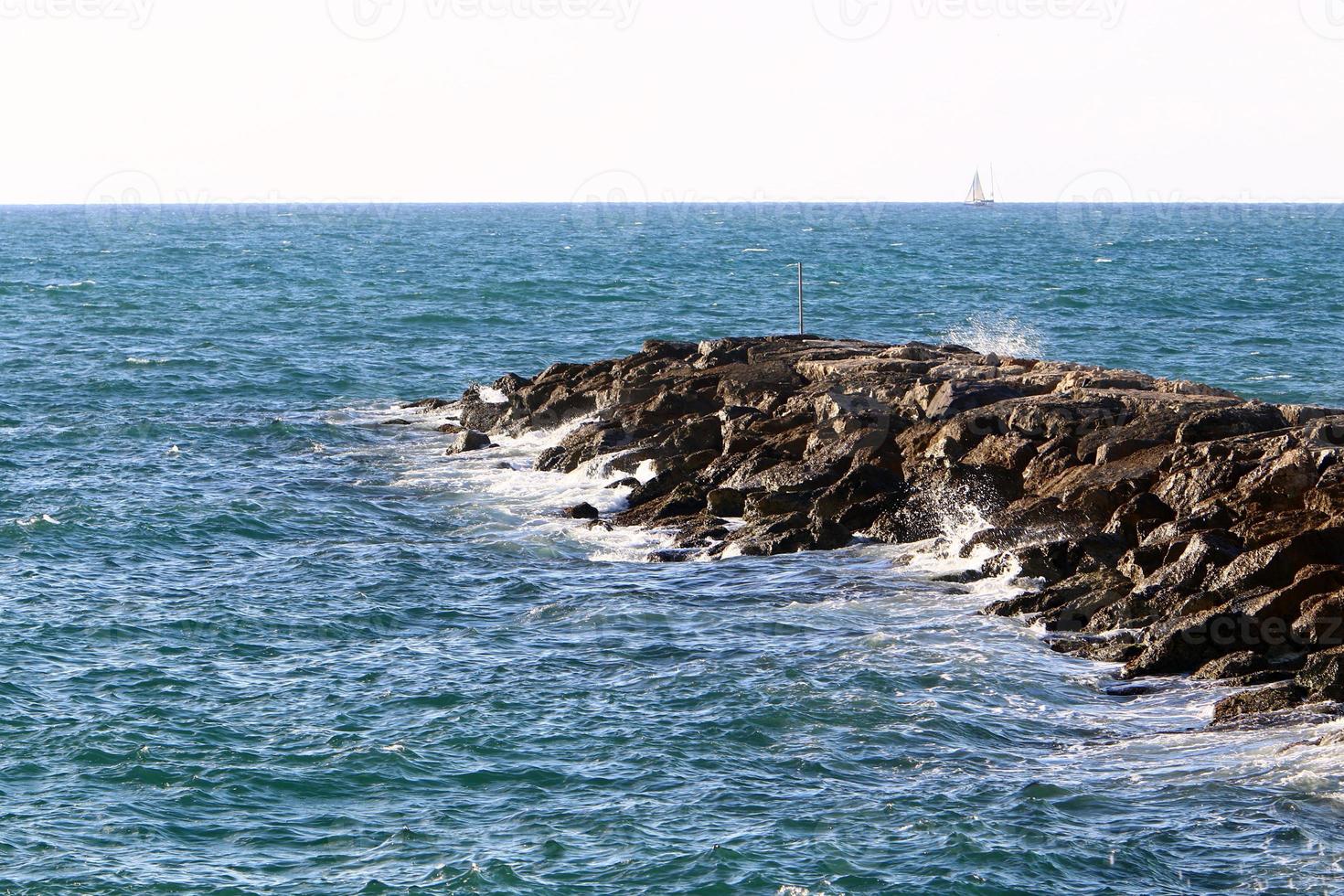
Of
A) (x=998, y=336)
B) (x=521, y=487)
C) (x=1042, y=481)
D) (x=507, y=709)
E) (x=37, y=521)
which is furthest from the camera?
(x=998, y=336)

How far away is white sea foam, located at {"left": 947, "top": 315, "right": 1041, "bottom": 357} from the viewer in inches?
2053

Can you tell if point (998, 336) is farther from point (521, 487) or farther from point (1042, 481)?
point (1042, 481)

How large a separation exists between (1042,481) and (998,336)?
38198 mm

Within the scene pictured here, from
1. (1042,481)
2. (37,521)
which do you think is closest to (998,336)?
(1042,481)

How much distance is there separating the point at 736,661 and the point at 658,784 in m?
4.49

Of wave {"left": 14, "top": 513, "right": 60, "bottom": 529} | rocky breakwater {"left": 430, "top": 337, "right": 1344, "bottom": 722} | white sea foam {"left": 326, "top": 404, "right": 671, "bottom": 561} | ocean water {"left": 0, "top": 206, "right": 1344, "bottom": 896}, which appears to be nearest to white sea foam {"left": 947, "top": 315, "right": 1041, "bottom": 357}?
ocean water {"left": 0, "top": 206, "right": 1344, "bottom": 896}

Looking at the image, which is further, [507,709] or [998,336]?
[998,336]

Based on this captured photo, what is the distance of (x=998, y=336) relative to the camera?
64.9 meters

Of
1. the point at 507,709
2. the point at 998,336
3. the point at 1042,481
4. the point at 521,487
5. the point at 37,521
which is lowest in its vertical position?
the point at 507,709

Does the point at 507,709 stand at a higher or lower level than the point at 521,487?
lower

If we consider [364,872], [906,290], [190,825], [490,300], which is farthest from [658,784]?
[906,290]

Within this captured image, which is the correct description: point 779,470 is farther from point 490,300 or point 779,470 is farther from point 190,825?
point 490,300

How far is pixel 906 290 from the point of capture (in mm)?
86250

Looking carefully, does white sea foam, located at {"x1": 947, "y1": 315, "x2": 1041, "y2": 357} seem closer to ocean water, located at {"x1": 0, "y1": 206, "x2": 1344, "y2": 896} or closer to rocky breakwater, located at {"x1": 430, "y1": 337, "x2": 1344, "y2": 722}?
ocean water, located at {"x1": 0, "y1": 206, "x2": 1344, "y2": 896}
